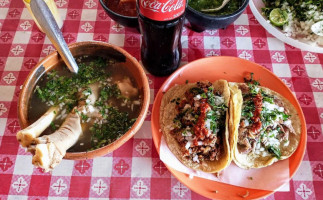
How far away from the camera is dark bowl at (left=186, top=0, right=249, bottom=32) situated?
204 cm

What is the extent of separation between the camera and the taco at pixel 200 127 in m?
1.79

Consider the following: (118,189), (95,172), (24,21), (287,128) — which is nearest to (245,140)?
(287,128)

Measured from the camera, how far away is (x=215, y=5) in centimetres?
233

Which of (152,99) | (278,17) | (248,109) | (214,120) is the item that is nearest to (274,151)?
(248,109)

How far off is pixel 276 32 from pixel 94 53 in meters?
1.46

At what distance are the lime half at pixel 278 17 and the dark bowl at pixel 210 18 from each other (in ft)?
1.28

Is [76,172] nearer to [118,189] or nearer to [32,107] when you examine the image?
[118,189]

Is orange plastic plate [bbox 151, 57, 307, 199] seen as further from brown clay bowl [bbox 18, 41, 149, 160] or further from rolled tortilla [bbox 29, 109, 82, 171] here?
rolled tortilla [bbox 29, 109, 82, 171]

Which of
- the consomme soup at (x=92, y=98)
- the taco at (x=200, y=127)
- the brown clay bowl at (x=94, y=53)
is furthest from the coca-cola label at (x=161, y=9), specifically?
the taco at (x=200, y=127)

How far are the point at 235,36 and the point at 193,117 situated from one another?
0.96m

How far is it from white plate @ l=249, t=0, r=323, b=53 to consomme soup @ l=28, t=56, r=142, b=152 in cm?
125

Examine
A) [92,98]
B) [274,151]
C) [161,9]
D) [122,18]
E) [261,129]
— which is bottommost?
[274,151]

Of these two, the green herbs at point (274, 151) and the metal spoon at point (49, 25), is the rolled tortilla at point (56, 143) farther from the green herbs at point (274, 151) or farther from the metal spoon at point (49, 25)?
the green herbs at point (274, 151)

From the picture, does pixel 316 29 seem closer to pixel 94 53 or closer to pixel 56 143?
pixel 94 53
